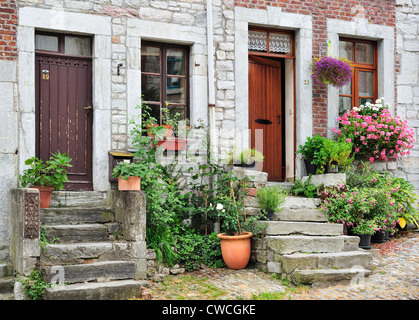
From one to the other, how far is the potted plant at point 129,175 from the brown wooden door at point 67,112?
80cm

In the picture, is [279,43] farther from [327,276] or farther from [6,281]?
[6,281]

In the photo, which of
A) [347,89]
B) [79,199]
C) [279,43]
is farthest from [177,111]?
[347,89]

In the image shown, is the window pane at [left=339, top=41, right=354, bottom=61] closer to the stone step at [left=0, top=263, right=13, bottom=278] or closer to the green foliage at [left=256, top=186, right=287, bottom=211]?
the green foliage at [left=256, top=186, right=287, bottom=211]

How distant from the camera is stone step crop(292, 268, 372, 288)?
620cm

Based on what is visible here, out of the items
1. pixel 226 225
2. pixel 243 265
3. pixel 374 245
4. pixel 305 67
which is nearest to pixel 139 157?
pixel 226 225

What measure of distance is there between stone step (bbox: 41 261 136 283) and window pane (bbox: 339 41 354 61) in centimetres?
519

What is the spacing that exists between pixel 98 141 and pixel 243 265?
8.35ft

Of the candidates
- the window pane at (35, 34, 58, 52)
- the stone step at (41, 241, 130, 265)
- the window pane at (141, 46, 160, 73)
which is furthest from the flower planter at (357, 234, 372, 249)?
the window pane at (35, 34, 58, 52)

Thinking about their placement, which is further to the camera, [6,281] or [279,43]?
[279,43]

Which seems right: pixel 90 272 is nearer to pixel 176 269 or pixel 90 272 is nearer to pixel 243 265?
pixel 176 269

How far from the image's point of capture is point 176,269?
22.8 ft

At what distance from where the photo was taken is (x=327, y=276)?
628 centimetres

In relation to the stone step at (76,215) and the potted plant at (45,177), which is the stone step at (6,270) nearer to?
the stone step at (76,215)

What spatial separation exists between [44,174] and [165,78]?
232cm
